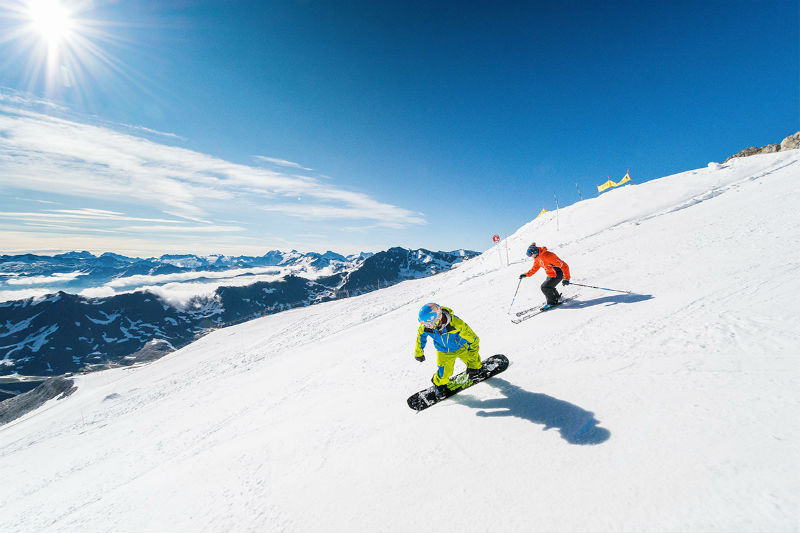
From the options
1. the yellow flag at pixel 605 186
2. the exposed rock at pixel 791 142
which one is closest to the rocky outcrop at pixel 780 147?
the exposed rock at pixel 791 142

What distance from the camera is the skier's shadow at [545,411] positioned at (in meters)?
4.54

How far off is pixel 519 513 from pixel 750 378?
4.48 metres

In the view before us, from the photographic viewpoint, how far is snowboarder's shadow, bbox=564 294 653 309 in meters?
8.95

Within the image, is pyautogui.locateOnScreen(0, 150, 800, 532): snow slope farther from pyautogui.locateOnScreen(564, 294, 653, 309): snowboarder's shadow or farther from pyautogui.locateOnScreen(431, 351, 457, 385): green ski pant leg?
pyautogui.locateOnScreen(431, 351, 457, 385): green ski pant leg

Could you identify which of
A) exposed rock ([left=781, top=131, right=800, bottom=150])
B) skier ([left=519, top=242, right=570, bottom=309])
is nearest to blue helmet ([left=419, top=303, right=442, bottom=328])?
skier ([left=519, top=242, right=570, bottom=309])

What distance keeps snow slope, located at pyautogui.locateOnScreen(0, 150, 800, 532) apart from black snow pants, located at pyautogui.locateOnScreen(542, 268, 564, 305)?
481 mm

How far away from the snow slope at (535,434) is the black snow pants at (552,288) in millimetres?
481

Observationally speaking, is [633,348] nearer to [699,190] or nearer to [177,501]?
[177,501]

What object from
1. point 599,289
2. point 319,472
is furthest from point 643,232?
point 319,472

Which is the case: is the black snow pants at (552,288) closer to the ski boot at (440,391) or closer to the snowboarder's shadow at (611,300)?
the snowboarder's shadow at (611,300)

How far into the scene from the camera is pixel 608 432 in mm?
4449

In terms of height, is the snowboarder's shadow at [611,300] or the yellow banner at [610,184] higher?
the yellow banner at [610,184]

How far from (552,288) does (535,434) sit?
623 cm

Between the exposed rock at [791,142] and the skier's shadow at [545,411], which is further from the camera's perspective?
the exposed rock at [791,142]
